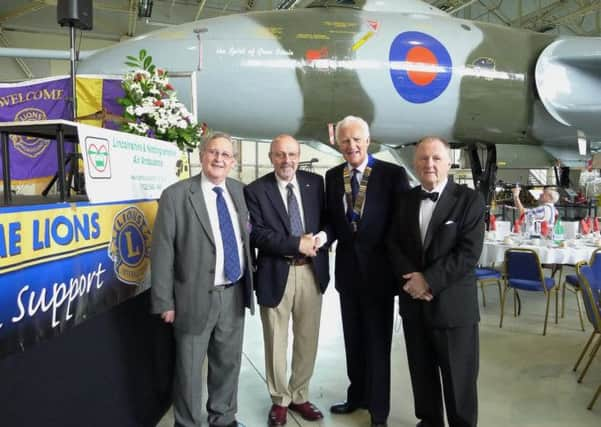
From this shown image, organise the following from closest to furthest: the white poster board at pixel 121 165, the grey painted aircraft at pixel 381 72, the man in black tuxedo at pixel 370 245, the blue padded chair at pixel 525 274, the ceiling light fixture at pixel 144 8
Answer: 1. the white poster board at pixel 121 165
2. the man in black tuxedo at pixel 370 245
3. the grey painted aircraft at pixel 381 72
4. the blue padded chair at pixel 525 274
5. the ceiling light fixture at pixel 144 8

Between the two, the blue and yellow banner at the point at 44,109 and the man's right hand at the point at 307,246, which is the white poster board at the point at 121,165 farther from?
the blue and yellow banner at the point at 44,109

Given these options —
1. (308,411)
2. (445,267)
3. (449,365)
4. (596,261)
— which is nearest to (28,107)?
(308,411)

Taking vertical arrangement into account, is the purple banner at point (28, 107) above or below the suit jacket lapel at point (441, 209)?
above

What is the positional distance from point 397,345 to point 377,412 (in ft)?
5.27

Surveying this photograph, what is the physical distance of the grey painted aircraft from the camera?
393 cm

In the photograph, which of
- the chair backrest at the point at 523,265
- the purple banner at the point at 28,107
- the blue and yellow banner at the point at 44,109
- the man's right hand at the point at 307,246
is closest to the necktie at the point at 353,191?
the man's right hand at the point at 307,246

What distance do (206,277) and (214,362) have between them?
1.83 feet

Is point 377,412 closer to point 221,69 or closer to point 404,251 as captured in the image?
point 404,251

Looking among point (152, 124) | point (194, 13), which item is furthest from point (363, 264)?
point (194, 13)

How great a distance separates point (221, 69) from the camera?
387 centimetres

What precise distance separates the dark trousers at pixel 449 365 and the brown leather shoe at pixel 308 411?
653mm

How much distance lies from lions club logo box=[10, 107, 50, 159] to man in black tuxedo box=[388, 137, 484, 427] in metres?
3.52

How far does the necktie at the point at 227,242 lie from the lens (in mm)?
2303

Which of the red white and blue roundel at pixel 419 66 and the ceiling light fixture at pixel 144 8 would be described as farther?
the ceiling light fixture at pixel 144 8
